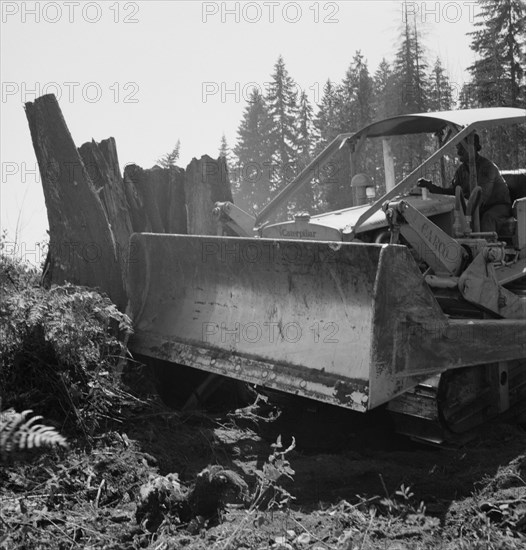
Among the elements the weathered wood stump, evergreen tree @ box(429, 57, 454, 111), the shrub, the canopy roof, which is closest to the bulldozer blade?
the weathered wood stump

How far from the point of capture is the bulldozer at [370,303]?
14.4 ft

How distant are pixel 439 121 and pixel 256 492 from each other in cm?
382

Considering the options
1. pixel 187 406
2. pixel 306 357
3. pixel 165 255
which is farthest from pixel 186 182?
pixel 306 357

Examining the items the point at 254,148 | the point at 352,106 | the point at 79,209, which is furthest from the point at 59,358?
the point at 254,148

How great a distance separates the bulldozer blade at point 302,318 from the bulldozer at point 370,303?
0.01m

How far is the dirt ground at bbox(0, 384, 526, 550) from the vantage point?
136 inches

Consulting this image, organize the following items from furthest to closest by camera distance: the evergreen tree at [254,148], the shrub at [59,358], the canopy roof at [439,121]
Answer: the evergreen tree at [254,148]
the canopy roof at [439,121]
the shrub at [59,358]

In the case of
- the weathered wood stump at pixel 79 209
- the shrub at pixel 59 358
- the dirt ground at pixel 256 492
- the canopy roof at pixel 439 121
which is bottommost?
the dirt ground at pixel 256 492

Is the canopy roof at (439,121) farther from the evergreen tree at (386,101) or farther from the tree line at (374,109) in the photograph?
the evergreen tree at (386,101)

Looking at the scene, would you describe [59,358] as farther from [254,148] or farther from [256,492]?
[254,148]

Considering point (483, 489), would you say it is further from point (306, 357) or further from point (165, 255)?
point (165, 255)

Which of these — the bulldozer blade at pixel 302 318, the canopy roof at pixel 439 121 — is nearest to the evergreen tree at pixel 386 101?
the canopy roof at pixel 439 121

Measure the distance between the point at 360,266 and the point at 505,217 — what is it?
257 centimetres

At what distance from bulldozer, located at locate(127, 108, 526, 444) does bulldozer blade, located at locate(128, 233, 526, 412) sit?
0.03ft
